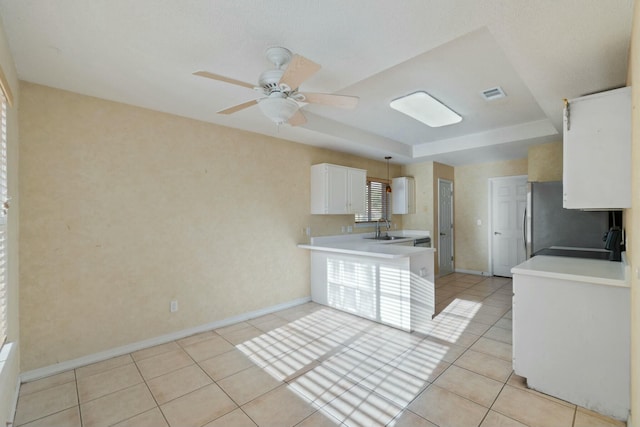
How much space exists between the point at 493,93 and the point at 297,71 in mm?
2334

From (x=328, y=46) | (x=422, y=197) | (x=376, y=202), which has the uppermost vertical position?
(x=328, y=46)

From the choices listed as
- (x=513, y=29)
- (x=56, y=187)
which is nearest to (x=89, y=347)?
(x=56, y=187)

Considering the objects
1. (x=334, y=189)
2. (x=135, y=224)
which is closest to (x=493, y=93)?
(x=334, y=189)

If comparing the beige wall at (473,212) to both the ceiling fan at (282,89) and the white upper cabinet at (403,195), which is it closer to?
the white upper cabinet at (403,195)

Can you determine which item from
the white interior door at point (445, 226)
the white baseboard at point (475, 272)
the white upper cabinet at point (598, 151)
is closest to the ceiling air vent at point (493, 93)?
the white upper cabinet at point (598, 151)

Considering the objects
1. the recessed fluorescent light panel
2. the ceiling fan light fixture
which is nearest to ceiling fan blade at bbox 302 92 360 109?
the ceiling fan light fixture

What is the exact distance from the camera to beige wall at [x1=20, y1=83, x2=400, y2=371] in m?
2.43

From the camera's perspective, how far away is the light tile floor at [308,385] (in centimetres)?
191

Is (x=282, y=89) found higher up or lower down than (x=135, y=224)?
higher up

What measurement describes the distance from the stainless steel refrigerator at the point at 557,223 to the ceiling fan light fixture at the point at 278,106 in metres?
3.14

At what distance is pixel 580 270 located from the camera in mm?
2119

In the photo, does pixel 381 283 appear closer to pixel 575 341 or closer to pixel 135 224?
pixel 575 341

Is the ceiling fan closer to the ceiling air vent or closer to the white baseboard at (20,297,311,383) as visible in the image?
the ceiling air vent

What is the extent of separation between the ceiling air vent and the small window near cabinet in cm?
255
